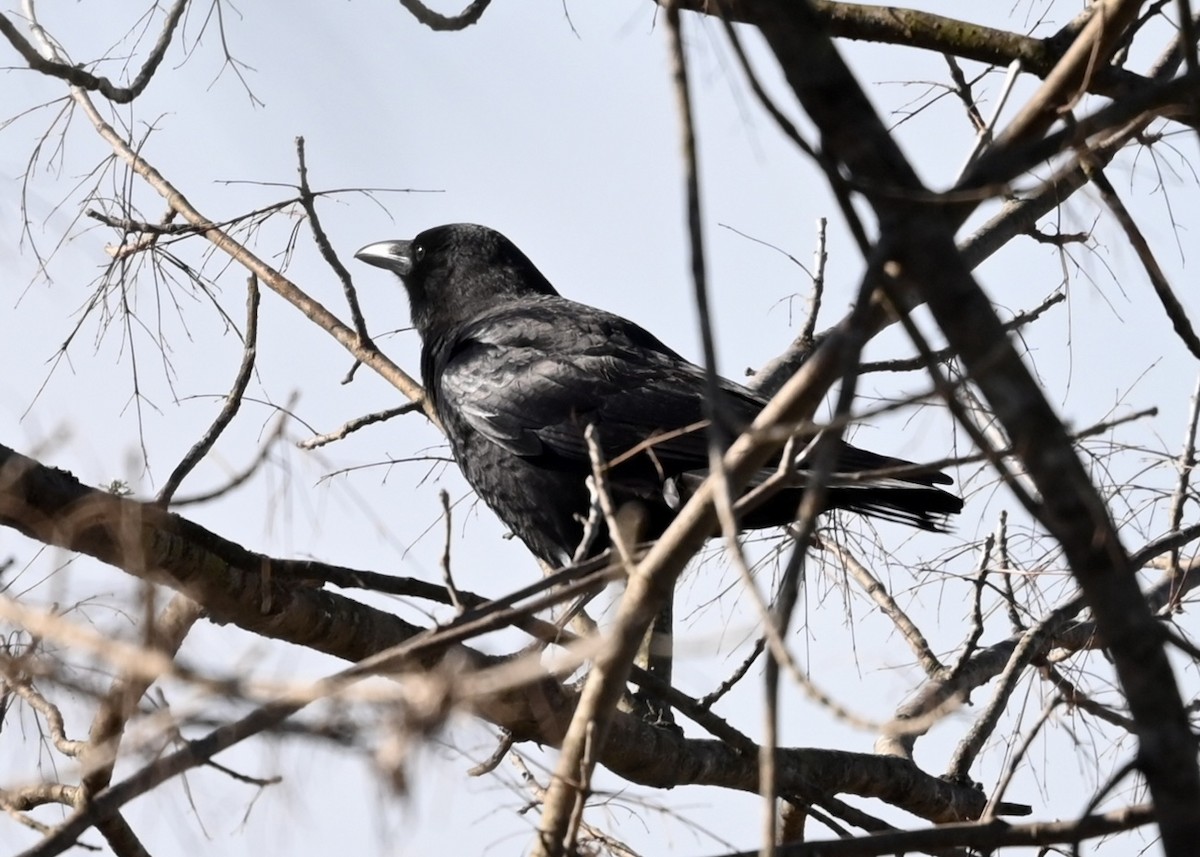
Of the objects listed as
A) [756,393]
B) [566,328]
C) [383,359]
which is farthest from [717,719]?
[566,328]

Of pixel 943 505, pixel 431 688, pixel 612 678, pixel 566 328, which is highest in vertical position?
pixel 566 328

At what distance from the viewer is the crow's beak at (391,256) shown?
761cm

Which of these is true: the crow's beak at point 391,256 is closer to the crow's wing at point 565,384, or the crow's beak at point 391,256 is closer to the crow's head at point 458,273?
the crow's head at point 458,273

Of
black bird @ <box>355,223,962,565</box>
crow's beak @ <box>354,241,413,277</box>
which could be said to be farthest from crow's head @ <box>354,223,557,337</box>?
black bird @ <box>355,223,962,565</box>

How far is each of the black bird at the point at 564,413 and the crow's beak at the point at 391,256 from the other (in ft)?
2.45

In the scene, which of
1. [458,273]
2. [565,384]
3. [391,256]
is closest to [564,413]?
[565,384]

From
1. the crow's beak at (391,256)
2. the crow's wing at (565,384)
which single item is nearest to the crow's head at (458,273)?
the crow's beak at (391,256)

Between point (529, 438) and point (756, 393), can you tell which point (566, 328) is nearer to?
point (529, 438)

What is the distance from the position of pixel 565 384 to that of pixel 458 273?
4.74 feet

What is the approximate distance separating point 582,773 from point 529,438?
3930mm

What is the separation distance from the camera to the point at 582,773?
219cm

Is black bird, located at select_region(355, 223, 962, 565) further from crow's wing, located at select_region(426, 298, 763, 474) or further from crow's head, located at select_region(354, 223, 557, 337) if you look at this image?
crow's head, located at select_region(354, 223, 557, 337)

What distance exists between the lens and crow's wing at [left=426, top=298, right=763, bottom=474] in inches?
235

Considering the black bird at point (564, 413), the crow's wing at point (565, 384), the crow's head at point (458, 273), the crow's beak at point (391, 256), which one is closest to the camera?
the black bird at point (564, 413)
